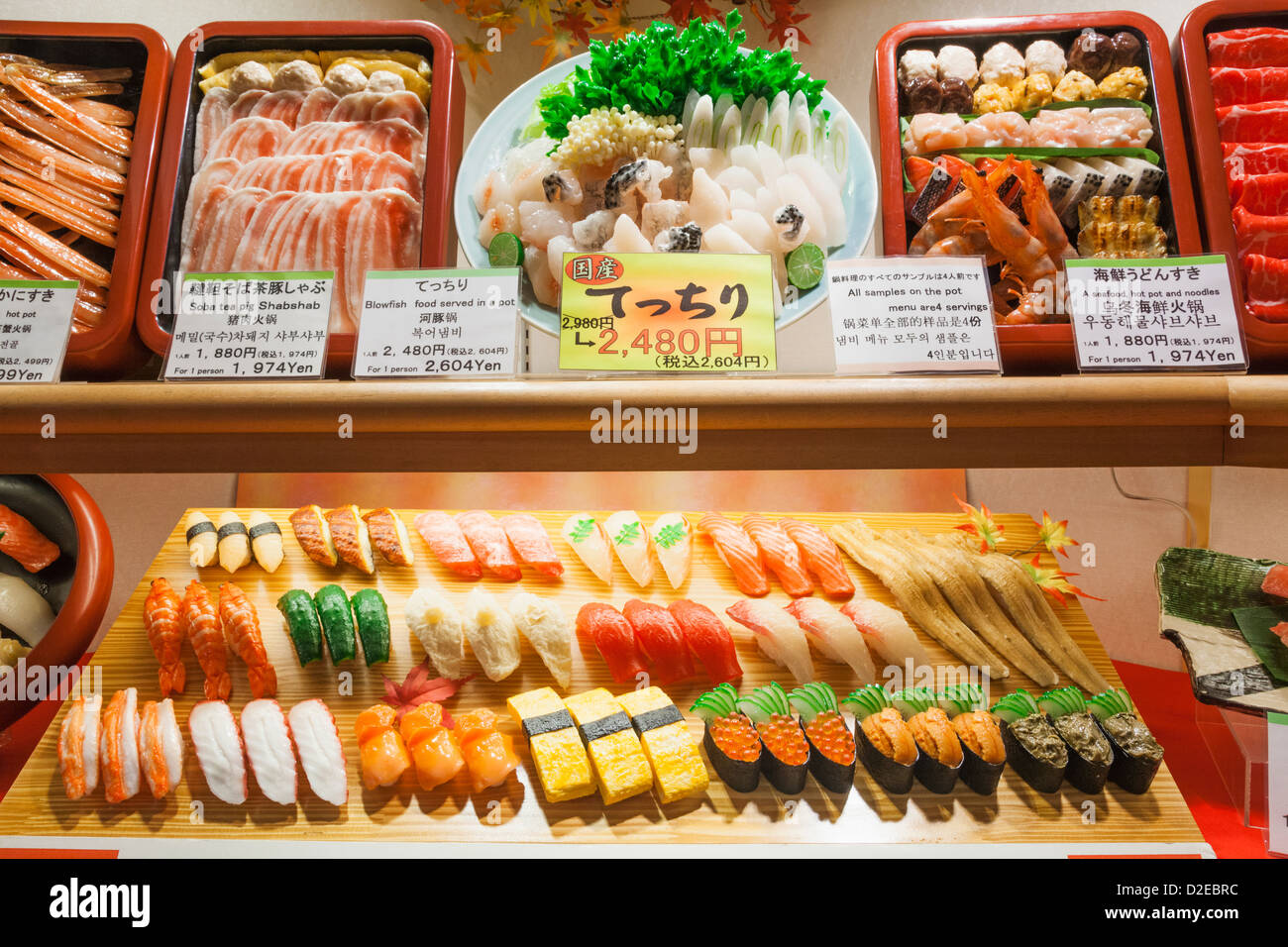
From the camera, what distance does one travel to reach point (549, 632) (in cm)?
184

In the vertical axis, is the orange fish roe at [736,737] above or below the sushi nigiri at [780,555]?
below

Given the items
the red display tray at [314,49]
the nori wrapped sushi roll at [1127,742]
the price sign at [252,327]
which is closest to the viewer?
the price sign at [252,327]

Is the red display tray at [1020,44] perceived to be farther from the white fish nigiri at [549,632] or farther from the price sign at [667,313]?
the white fish nigiri at [549,632]

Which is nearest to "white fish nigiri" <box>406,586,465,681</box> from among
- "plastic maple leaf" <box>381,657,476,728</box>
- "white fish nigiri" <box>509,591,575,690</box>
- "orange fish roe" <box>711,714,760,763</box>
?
"plastic maple leaf" <box>381,657,476,728</box>

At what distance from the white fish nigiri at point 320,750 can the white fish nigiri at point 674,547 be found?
2.90 feet

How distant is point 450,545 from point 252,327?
1032mm

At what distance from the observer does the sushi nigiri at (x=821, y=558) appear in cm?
201

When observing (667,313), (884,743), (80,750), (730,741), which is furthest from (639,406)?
(80,750)

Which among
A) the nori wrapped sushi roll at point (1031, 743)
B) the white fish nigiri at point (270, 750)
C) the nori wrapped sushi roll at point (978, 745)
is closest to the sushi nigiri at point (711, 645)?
the nori wrapped sushi roll at point (978, 745)

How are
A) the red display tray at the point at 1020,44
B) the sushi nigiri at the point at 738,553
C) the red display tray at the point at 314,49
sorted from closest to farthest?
1. the red display tray at the point at 1020,44
2. the red display tray at the point at 314,49
3. the sushi nigiri at the point at 738,553

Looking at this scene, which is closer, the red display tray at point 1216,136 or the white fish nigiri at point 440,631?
the red display tray at point 1216,136

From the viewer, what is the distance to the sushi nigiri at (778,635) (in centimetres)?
180

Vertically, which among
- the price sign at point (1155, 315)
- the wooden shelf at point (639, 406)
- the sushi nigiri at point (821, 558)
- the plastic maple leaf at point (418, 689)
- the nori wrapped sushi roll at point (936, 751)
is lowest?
the nori wrapped sushi roll at point (936, 751)

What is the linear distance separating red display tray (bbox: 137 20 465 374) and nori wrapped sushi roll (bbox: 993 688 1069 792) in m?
1.46
